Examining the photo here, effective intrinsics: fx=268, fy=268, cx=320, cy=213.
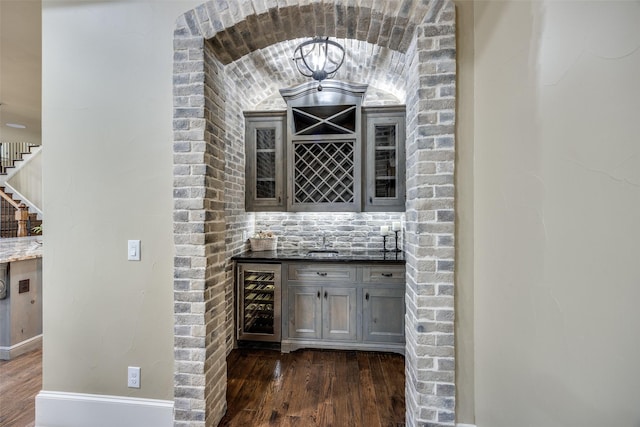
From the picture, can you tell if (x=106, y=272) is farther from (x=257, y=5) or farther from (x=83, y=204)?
(x=257, y=5)

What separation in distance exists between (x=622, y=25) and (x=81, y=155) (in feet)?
8.60

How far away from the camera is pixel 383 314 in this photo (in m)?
2.68

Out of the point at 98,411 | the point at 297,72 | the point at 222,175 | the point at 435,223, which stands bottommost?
the point at 98,411

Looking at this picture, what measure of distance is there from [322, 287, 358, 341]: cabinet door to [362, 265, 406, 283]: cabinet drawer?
20cm

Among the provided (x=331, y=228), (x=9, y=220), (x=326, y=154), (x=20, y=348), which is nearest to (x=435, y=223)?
(x=326, y=154)

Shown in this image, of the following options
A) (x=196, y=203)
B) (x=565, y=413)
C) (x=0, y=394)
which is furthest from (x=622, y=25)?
(x=0, y=394)

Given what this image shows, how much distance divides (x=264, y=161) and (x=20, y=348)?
310 cm

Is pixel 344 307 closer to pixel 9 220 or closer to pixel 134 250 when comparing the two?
pixel 134 250

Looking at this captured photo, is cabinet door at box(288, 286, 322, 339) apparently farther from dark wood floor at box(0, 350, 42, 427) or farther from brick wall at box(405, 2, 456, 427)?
dark wood floor at box(0, 350, 42, 427)

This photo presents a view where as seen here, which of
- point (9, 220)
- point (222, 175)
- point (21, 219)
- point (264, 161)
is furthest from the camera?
point (9, 220)

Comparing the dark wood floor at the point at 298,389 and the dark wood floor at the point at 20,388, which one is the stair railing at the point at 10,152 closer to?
the dark wood floor at the point at 20,388

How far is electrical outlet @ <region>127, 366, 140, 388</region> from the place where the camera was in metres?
1.71

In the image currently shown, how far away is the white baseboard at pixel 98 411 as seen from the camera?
1.69 meters

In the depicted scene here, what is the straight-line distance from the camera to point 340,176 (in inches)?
123
